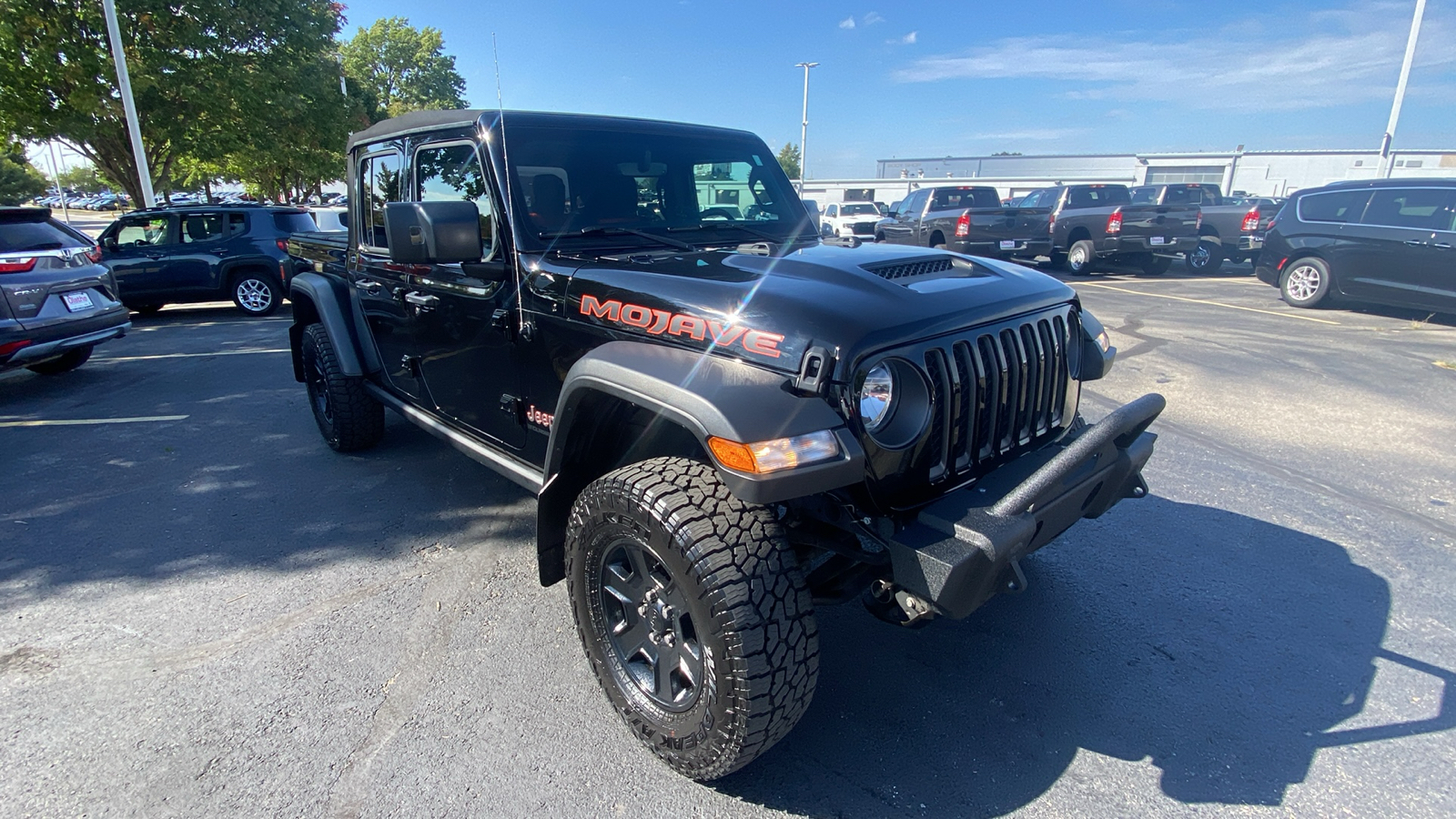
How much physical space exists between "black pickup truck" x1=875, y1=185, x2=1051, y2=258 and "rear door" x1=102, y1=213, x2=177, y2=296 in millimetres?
11654

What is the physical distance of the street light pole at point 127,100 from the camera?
12062mm

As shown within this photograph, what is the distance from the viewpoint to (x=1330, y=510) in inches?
153

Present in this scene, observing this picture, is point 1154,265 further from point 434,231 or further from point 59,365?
point 59,365

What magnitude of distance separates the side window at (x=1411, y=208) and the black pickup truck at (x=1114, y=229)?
4.19m

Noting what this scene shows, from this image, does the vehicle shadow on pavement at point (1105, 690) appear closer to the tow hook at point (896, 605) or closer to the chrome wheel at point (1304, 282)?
the tow hook at point (896, 605)

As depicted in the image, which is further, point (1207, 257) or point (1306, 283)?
point (1207, 257)

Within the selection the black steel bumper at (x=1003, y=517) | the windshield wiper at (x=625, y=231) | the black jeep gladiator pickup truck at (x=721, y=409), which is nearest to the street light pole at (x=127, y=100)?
the black jeep gladiator pickup truck at (x=721, y=409)

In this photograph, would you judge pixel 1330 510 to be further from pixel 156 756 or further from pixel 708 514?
pixel 156 756

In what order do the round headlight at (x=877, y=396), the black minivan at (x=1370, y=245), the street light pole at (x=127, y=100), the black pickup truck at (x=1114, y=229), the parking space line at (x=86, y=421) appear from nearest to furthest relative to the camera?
1. the round headlight at (x=877, y=396)
2. the parking space line at (x=86, y=421)
3. the black minivan at (x=1370, y=245)
4. the street light pole at (x=127, y=100)
5. the black pickup truck at (x=1114, y=229)

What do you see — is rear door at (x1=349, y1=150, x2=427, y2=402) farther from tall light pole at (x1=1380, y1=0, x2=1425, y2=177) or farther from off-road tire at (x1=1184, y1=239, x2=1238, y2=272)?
tall light pole at (x1=1380, y1=0, x2=1425, y2=177)

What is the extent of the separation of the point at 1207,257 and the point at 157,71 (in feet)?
67.8

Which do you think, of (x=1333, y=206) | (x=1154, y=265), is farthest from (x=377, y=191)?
(x=1154, y=265)

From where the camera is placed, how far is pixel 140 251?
10312mm

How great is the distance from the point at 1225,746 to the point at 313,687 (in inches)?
118
